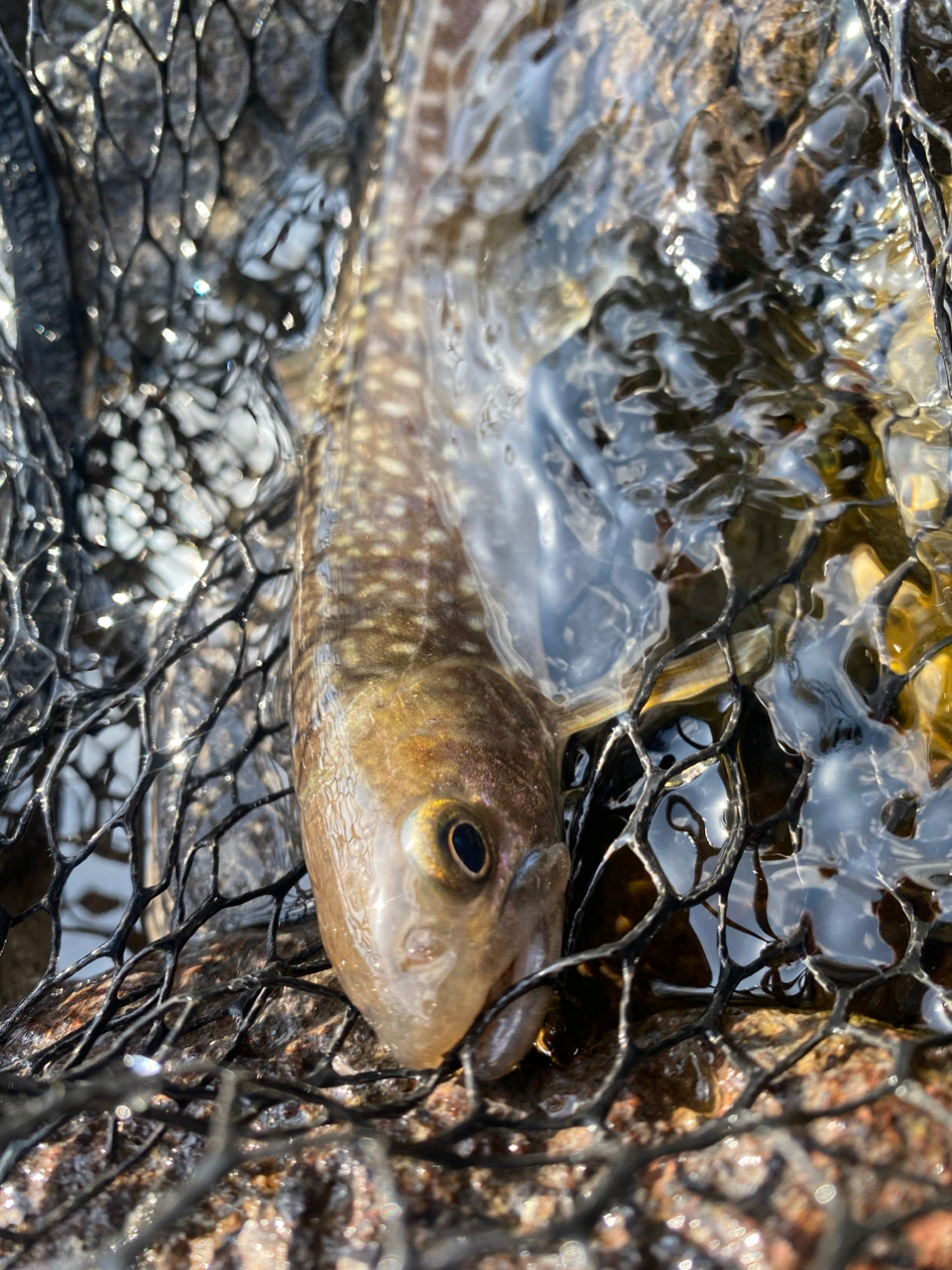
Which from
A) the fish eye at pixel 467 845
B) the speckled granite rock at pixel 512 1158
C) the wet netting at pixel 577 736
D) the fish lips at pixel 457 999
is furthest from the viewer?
the fish eye at pixel 467 845

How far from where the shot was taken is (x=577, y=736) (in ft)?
8.86

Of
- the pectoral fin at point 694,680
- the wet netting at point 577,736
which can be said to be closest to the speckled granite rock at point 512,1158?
the wet netting at point 577,736

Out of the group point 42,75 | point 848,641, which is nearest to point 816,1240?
point 848,641

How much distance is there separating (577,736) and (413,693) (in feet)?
1.89

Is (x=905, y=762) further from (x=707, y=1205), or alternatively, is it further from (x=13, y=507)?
(x=13, y=507)

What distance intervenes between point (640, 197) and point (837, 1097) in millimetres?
2913

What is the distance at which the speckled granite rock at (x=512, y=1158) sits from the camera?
1.38 metres

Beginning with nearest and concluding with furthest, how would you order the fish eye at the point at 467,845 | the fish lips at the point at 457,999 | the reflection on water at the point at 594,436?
the fish lips at the point at 457,999, the fish eye at the point at 467,845, the reflection on water at the point at 594,436

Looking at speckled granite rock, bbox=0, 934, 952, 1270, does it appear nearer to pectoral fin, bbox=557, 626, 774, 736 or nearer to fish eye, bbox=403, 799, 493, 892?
fish eye, bbox=403, 799, 493, 892

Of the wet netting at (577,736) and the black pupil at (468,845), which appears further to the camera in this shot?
the black pupil at (468,845)

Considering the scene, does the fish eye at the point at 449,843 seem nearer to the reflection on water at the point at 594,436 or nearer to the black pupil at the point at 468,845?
the black pupil at the point at 468,845

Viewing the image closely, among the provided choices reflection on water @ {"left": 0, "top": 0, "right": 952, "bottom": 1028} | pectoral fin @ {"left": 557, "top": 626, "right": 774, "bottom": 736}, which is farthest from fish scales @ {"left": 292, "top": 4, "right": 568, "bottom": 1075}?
pectoral fin @ {"left": 557, "top": 626, "right": 774, "bottom": 736}

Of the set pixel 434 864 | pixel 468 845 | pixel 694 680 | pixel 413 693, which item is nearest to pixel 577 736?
pixel 694 680

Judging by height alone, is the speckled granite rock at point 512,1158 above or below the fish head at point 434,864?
below
